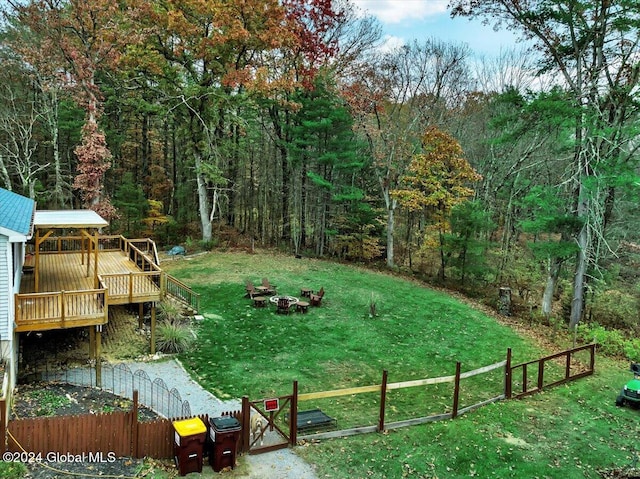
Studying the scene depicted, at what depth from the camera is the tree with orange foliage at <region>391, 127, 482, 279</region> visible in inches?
928

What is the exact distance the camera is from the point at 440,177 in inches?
955

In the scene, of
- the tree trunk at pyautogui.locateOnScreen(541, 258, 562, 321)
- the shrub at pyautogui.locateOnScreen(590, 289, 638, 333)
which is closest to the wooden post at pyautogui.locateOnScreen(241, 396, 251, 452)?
the tree trunk at pyautogui.locateOnScreen(541, 258, 562, 321)

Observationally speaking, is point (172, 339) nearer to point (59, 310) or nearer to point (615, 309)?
point (59, 310)

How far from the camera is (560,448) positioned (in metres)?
8.48

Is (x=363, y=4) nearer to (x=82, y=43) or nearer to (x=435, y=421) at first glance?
(x=82, y=43)

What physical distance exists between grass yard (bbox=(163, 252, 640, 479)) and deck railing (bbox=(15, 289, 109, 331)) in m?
2.87

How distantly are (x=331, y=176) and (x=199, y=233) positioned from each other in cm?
1035

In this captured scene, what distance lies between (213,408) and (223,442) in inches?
105

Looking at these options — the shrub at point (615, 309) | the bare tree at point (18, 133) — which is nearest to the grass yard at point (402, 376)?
the shrub at point (615, 309)

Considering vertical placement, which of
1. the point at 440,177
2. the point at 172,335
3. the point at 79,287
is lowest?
the point at 172,335

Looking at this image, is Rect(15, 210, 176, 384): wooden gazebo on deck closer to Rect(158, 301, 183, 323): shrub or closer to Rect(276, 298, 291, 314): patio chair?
Rect(158, 301, 183, 323): shrub

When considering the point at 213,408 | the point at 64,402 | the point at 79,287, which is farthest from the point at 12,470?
the point at 79,287

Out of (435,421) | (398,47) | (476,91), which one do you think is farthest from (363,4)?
(435,421)

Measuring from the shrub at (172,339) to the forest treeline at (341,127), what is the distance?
11.0 metres
